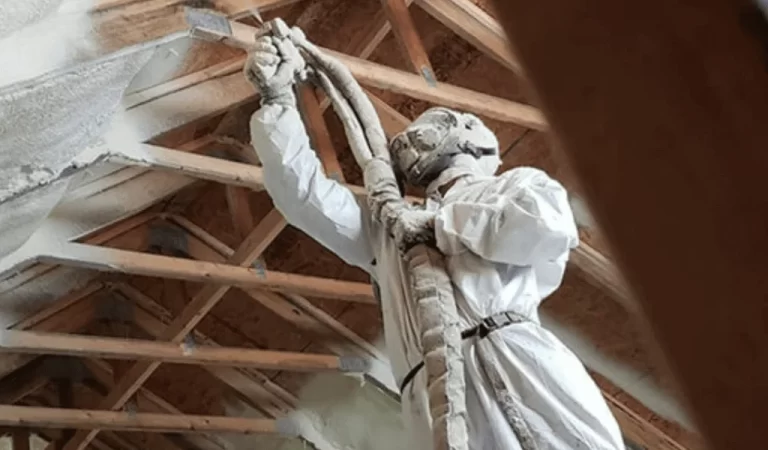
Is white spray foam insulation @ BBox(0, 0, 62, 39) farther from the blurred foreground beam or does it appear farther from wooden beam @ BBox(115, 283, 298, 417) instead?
wooden beam @ BBox(115, 283, 298, 417)

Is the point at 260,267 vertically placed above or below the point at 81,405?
above

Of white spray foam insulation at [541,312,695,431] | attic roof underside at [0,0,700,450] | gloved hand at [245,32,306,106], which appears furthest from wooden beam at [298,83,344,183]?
gloved hand at [245,32,306,106]

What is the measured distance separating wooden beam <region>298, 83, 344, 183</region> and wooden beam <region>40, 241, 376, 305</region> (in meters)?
0.52

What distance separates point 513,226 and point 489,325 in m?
0.20

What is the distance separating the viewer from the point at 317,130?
12.9 feet

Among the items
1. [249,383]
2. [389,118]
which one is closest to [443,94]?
[389,118]

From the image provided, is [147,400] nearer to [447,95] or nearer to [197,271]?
[197,271]

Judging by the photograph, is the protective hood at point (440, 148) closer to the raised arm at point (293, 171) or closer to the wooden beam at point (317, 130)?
the raised arm at point (293, 171)

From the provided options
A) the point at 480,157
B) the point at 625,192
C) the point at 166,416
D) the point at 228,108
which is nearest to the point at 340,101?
the point at 480,157

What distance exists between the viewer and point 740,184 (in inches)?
23.2

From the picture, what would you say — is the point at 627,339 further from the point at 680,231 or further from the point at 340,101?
the point at 680,231

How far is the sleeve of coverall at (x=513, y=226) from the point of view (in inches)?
86.5

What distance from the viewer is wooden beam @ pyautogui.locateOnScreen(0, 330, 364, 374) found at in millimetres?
4234

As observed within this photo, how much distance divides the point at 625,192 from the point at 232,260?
3.83 meters
